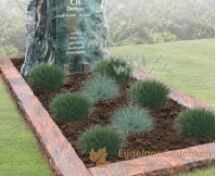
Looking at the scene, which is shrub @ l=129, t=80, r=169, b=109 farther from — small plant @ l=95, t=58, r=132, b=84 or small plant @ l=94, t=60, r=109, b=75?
small plant @ l=94, t=60, r=109, b=75

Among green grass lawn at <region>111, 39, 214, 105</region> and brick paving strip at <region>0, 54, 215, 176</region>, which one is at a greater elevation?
brick paving strip at <region>0, 54, 215, 176</region>

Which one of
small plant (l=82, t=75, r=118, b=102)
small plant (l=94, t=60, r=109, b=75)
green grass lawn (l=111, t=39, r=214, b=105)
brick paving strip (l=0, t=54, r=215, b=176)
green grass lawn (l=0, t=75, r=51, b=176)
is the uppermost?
small plant (l=94, t=60, r=109, b=75)

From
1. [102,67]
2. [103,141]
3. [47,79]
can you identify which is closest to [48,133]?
[103,141]

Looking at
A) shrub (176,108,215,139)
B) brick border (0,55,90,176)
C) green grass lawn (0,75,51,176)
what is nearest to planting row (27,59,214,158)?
shrub (176,108,215,139)

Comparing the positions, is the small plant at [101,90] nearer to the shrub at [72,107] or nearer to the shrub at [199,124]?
the shrub at [72,107]

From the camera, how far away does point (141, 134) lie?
575 centimetres

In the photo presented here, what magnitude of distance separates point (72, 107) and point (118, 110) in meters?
0.55

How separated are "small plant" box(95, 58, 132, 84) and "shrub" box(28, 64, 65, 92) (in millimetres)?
545

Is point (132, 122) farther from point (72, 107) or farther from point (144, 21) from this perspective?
point (144, 21)

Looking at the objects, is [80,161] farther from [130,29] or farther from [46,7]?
[130,29]

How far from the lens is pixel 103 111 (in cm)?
657

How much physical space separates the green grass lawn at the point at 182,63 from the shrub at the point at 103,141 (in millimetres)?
2307

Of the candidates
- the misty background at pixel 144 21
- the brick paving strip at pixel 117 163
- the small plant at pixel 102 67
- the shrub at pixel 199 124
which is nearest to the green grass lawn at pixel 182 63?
the small plant at pixel 102 67

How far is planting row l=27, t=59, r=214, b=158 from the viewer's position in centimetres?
522
